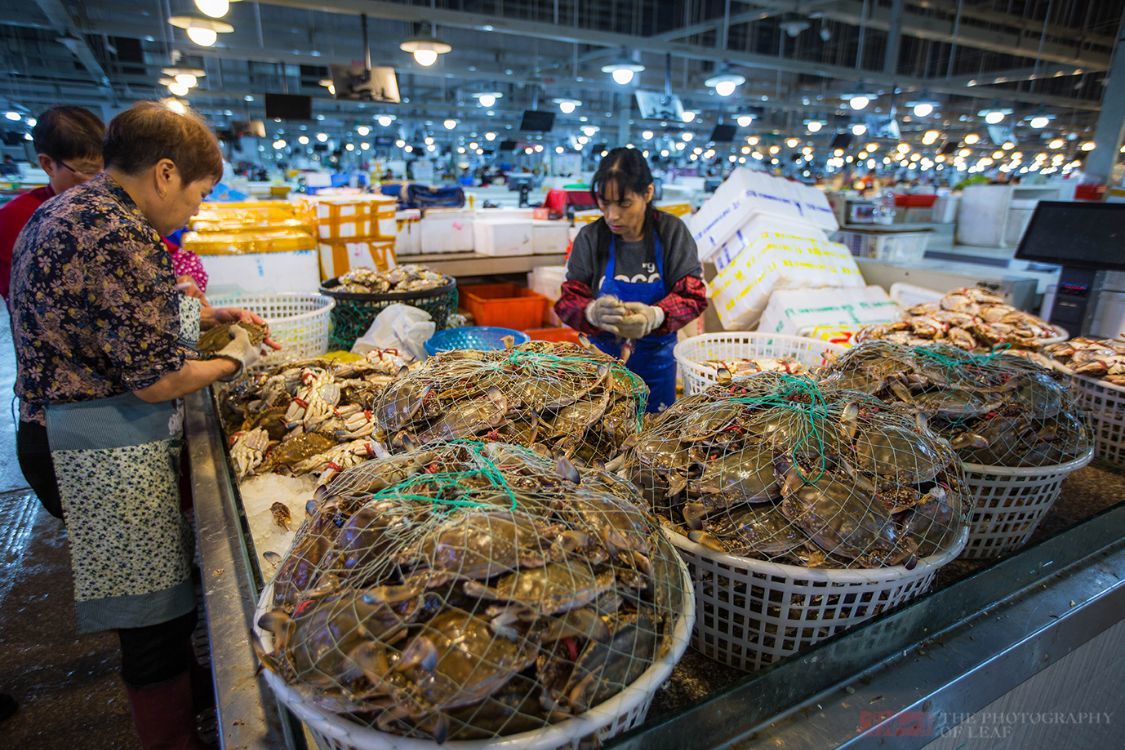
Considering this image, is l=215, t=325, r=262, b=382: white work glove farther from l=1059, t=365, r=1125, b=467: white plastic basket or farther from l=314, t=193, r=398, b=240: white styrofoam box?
l=1059, t=365, r=1125, b=467: white plastic basket

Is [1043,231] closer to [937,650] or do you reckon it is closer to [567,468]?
[937,650]

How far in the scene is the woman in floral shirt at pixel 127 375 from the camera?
166 centimetres

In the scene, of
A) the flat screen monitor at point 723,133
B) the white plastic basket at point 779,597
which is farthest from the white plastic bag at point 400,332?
the flat screen monitor at point 723,133

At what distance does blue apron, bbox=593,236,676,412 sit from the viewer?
2905 mm

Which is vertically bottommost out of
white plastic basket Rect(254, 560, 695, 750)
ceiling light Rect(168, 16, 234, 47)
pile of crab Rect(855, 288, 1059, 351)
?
white plastic basket Rect(254, 560, 695, 750)

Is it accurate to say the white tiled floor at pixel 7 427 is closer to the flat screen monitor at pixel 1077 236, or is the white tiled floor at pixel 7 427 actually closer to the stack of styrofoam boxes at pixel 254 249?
the stack of styrofoam boxes at pixel 254 249

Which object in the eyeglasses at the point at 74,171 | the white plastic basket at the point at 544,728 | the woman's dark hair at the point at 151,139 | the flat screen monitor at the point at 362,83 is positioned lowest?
the white plastic basket at the point at 544,728

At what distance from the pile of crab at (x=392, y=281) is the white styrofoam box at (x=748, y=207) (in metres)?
1.88

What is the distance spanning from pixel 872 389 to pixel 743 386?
1.48 ft

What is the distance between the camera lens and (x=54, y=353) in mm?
1756

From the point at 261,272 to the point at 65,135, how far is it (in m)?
1.10

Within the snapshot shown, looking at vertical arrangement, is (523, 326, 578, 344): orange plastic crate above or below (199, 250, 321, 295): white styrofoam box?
below

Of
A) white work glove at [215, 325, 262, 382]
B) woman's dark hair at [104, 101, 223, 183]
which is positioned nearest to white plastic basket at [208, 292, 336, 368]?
white work glove at [215, 325, 262, 382]

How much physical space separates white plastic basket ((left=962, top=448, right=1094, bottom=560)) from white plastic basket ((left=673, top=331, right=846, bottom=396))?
3.73 ft
